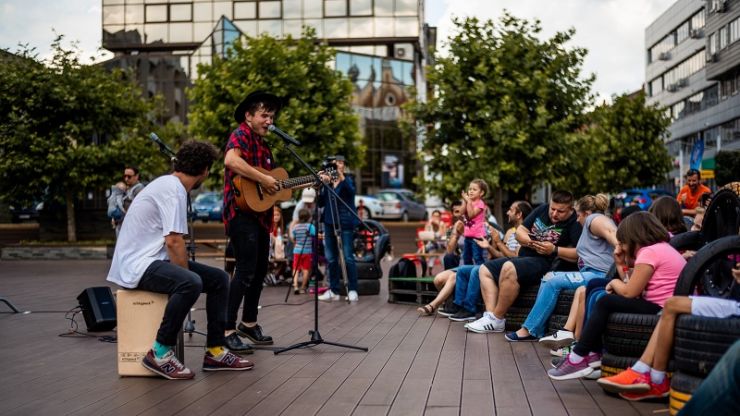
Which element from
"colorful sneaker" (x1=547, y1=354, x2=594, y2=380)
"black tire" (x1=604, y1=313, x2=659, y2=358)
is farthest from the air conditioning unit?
"black tire" (x1=604, y1=313, x2=659, y2=358)

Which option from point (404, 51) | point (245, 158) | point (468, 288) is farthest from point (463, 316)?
point (404, 51)

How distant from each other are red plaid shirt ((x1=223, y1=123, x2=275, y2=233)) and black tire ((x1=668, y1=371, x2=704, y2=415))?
4.11 m

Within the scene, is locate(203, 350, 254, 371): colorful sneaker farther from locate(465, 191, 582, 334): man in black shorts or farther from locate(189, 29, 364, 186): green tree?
locate(189, 29, 364, 186): green tree

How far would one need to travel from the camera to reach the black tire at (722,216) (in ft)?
21.6

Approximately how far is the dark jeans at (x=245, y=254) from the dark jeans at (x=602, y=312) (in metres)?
3.03

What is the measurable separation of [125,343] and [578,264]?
4251mm

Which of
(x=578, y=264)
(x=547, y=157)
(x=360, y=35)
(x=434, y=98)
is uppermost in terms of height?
(x=360, y=35)

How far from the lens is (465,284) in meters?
10.6

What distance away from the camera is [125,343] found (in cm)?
679

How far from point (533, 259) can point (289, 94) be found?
2785 centimetres

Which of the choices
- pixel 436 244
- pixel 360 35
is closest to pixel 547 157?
pixel 436 244

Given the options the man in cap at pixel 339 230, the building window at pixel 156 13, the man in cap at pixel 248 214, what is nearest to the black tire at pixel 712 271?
the man in cap at pixel 248 214

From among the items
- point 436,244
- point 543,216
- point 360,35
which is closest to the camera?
point 543,216

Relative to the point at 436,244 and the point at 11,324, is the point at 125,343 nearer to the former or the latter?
the point at 11,324
